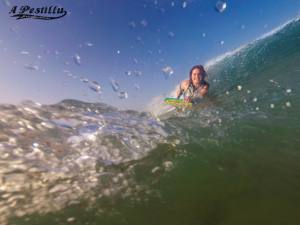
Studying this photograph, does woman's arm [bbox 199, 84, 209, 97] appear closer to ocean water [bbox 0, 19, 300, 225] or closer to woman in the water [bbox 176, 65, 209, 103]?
woman in the water [bbox 176, 65, 209, 103]

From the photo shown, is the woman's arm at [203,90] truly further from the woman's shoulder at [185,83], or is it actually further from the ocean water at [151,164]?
the woman's shoulder at [185,83]

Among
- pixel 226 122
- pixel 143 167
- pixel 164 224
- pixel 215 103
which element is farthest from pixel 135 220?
pixel 215 103

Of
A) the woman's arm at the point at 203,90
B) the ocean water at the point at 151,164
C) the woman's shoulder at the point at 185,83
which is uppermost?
the woman's shoulder at the point at 185,83

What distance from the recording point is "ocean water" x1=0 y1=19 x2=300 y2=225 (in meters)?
7.99

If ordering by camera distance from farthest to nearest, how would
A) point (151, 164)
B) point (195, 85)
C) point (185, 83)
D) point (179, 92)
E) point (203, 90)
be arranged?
point (179, 92), point (185, 83), point (203, 90), point (195, 85), point (151, 164)

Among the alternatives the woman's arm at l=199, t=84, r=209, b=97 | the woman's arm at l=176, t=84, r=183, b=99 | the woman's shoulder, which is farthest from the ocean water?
the woman's shoulder

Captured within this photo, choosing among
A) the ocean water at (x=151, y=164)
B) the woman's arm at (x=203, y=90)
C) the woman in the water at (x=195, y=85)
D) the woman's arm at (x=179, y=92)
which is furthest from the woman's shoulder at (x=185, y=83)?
the ocean water at (x=151, y=164)

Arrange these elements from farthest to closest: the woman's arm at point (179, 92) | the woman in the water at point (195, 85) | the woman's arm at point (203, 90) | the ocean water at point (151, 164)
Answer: the woman's arm at point (179, 92)
the woman's arm at point (203, 90)
the woman in the water at point (195, 85)
the ocean water at point (151, 164)

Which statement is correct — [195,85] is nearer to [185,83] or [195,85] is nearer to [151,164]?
[185,83]

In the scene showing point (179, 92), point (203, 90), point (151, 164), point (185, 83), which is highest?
point (185, 83)

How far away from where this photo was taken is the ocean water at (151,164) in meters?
7.99

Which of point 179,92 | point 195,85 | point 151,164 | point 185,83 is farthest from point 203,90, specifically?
point 151,164

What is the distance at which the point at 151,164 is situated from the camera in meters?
9.70

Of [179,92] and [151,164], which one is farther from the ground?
[179,92]
